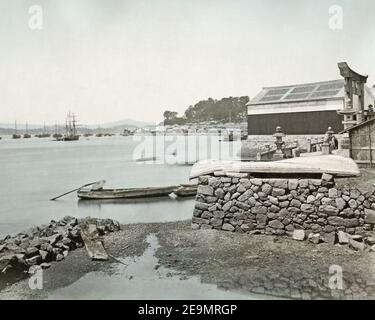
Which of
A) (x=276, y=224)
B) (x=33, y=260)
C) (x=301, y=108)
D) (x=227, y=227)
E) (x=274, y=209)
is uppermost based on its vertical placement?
(x=301, y=108)

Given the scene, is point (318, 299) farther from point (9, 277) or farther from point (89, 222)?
point (89, 222)

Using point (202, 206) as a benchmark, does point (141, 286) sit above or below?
below

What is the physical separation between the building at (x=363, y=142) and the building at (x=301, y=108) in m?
19.6

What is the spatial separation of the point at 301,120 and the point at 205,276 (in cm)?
3409

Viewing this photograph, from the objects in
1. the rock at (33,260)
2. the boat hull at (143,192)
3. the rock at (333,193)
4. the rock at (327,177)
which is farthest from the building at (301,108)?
the rock at (33,260)

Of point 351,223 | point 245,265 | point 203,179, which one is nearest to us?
point 245,265

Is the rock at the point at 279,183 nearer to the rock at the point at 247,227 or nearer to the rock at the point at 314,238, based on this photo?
the rock at the point at 247,227

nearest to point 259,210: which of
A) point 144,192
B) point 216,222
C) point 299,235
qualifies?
point 299,235

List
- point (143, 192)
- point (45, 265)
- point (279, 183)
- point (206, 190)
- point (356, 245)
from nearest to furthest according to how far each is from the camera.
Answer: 1. point (356, 245)
2. point (45, 265)
3. point (279, 183)
4. point (206, 190)
5. point (143, 192)

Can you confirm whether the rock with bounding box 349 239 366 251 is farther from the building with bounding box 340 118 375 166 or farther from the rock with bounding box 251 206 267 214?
the building with bounding box 340 118 375 166

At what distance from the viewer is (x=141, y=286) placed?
9492mm

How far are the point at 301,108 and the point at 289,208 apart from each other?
101ft

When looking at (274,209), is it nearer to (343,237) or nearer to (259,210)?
(259,210)

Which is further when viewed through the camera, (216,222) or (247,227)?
(216,222)
